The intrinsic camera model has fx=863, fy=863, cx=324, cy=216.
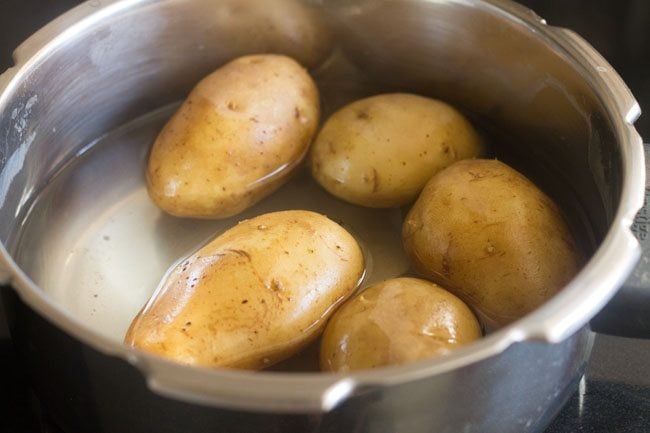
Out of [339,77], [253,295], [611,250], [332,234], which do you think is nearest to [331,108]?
[339,77]

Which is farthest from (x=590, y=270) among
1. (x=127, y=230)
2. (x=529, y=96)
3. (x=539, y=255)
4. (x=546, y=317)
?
(x=127, y=230)

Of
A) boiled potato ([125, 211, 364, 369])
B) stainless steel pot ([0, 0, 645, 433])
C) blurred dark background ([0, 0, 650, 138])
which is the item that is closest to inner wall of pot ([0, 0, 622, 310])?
stainless steel pot ([0, 0, 645, 433])

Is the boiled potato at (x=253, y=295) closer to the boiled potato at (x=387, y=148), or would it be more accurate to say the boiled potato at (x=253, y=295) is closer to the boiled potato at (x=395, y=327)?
the boiled potato at (x=395, y=327)

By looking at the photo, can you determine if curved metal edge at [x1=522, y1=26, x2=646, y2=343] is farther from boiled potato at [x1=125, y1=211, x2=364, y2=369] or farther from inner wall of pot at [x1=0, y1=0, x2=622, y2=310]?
boiled potato at [x1=125, y1=211, x2=364, y2=369]

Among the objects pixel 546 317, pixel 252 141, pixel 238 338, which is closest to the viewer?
pixel 546 317

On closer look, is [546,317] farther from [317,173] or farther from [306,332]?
[317,173]

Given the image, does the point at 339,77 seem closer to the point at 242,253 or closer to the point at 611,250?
the point at 242,253

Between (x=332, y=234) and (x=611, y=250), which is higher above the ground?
(x=611, y=250)
